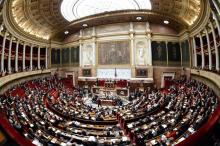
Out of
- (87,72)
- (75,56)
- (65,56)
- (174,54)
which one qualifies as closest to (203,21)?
(174,54)

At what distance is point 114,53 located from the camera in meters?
28.2

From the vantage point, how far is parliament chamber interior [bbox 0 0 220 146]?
17078mm

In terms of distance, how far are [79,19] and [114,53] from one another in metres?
7.27

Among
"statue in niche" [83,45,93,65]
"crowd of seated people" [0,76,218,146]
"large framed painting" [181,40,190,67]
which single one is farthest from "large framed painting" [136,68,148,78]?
"crowd of seated people" [0,76,218,146]

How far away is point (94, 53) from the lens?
29328 millimetres

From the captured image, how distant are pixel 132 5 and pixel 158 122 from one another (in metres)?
18.9

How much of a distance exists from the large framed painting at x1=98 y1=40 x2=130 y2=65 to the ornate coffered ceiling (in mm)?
3435

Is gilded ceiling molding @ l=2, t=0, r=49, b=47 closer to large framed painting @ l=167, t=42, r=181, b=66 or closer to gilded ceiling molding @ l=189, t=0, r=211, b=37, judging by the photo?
gilded ceiling molding @ l=189, t=0, r=211, b=37

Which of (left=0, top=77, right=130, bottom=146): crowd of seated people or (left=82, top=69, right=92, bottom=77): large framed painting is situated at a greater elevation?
(left=82, top=69, right=92, bottom=77): large framed painting

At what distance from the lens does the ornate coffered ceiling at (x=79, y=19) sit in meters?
20.1

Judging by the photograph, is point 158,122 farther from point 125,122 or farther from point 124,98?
point 124,98

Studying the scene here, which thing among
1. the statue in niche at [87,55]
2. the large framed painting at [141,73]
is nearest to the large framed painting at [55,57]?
the statue in niche at [87,55]

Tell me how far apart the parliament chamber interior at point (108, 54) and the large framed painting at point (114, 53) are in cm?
15

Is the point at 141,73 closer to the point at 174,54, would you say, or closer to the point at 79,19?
the point at 174,54
